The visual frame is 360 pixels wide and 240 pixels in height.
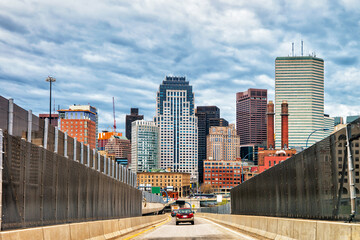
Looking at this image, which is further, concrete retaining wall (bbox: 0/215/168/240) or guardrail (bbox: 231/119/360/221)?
guardrail (bbox: 231/119/360/221)

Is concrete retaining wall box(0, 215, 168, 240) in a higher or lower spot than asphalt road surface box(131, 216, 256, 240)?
higher

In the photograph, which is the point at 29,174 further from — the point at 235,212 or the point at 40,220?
the point at 235,212

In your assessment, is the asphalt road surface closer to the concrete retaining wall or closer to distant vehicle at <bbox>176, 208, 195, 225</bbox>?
the concrete retaining wall

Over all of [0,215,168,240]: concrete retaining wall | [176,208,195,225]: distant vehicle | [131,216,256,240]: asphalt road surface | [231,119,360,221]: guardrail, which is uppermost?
[231,119,360,221]: guardrail

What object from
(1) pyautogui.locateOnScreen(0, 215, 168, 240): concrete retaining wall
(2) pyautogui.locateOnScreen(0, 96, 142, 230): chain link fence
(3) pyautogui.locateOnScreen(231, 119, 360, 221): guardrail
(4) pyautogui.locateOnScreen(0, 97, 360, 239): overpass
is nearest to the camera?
(1) pyautogui.locateOnScreen(0, 215, 168, 240): concrete retaining wall

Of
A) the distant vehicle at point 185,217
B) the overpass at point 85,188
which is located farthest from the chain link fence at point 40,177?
the distant vehicle at point 185,217

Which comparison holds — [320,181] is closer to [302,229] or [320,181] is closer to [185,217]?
[302,229]

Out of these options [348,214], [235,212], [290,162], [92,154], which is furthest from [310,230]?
[235,212]

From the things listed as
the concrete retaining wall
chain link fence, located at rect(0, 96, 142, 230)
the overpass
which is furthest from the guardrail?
chain link fence, located at rect(0, 96, 142, 230)

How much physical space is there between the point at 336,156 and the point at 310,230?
224 cm

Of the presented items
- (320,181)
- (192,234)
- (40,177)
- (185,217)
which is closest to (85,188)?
(192,234)

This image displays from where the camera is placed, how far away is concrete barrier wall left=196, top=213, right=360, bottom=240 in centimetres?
1198

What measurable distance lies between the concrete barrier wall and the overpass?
0.02 meters

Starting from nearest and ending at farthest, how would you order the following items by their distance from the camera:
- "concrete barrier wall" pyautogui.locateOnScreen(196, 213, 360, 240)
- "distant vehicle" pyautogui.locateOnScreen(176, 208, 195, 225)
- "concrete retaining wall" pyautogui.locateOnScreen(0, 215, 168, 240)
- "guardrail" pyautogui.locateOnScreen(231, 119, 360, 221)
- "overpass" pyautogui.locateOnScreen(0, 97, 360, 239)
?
"concrete retaining wall" pyautogui.locateOnScreen(0, 215, 168, 240) < "concrete barrier wall" pyautogui.locateOnScreen(196, 213, 360, 240) < "overpass" pyautogui.locateOnScreen(0, 97, 360, 239) < "guardrail" pyautogui.locateOnScreen(231, 119, 360, 221) < "distant vehicle" pyautogui.locateOnScreen(176, 208, 195, 225)
